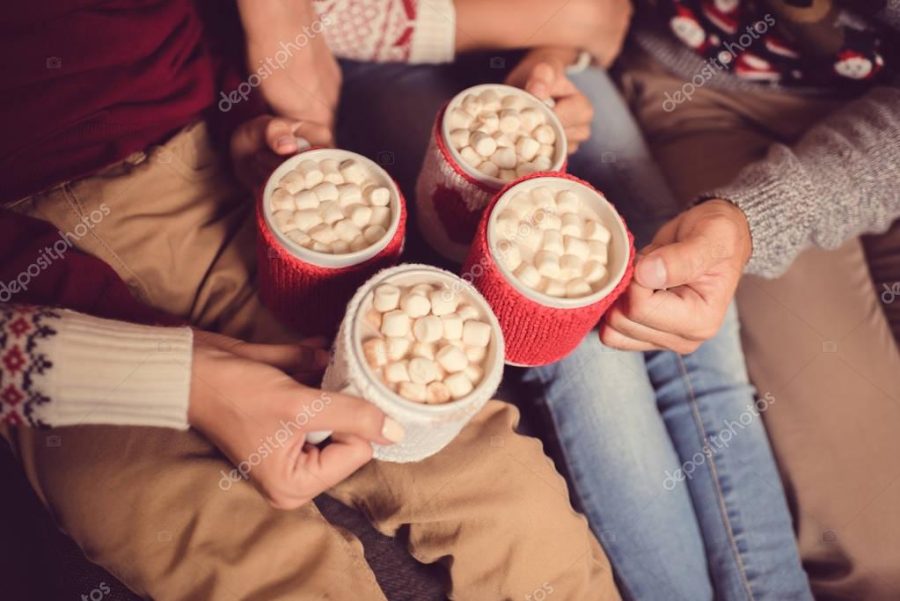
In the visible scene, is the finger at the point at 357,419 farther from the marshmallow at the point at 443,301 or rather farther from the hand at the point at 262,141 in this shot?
the hand at the point at 262,141

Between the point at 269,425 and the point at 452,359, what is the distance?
15 centimetres

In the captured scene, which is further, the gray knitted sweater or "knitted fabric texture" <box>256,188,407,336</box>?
the gray knitted sweater

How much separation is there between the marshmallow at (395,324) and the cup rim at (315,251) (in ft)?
0.20

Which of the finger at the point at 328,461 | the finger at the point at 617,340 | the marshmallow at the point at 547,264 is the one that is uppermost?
the marshmallow at the point at 547,264

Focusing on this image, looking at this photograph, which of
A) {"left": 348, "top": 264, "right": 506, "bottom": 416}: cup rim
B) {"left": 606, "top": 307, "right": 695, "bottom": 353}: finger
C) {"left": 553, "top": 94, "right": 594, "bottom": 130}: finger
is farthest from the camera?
{"left": 553, "top": 94, "right": 594, "bottom": 130}: finger

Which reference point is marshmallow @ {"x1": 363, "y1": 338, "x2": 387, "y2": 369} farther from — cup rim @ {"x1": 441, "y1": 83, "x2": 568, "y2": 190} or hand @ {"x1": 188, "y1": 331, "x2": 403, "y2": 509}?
cup rim @ {"x1": 441, "y1": 83, "x2": 568, "y2": 190}

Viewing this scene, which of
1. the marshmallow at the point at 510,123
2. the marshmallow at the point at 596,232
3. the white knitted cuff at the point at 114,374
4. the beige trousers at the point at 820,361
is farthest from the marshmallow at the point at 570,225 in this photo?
the beige trousers at the point at 820,361

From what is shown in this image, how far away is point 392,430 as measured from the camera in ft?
1.63

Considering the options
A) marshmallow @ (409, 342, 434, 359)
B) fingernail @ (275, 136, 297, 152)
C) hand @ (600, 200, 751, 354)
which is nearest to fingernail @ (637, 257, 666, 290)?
hand @ (600, 200, 751, 354)

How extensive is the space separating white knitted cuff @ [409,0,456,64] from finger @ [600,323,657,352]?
0.41 meters

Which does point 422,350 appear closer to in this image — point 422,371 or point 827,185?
point 422,371

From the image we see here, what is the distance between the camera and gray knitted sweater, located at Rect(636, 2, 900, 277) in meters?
0.78

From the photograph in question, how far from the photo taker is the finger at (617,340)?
0.71 m

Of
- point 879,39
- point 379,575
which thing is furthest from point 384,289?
point 879,39
